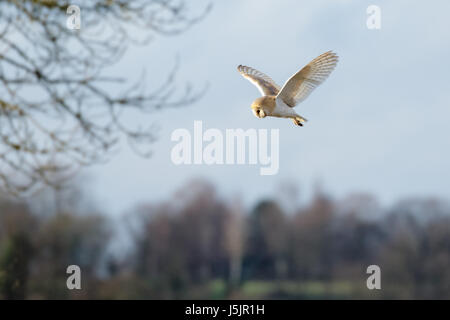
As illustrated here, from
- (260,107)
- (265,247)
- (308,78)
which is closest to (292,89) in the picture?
(308,78)

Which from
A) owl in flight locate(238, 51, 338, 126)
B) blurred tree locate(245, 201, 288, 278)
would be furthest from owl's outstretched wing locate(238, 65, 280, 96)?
blurred tree locate(245, 201, 288, 278)

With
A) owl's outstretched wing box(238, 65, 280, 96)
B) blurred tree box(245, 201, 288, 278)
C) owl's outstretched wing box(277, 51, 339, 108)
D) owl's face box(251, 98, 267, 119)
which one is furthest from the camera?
blurred tree box(245, 201, 288, 278)

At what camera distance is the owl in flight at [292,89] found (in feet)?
4.19

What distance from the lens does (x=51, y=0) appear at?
14.9ft

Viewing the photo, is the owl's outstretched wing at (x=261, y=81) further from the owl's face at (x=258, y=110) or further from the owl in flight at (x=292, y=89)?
the owl's face at (x=258, y=110)

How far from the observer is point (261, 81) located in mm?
1629

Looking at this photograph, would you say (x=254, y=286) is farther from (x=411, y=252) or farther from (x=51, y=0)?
(x=51, y=0)

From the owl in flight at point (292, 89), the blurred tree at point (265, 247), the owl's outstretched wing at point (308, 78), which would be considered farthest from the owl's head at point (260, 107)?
the blurred tree at point (265, 247)

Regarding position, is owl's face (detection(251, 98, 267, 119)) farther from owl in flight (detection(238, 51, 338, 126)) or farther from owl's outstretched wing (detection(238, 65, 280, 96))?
owl's outstretched wing (detection(238, 65, 280, 96))

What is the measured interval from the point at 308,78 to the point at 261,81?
19cm

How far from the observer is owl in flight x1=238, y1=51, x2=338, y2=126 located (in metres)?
1.28
